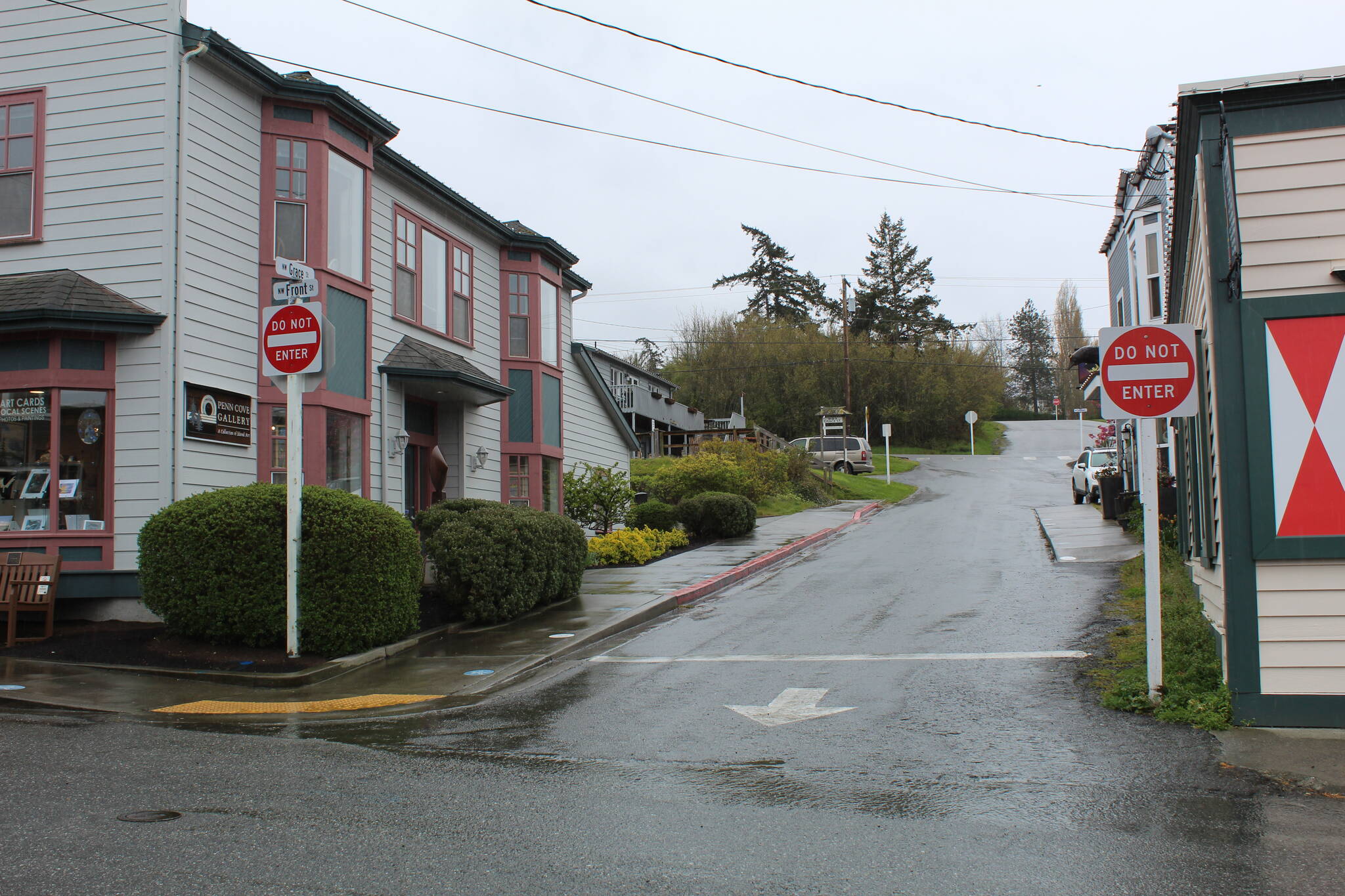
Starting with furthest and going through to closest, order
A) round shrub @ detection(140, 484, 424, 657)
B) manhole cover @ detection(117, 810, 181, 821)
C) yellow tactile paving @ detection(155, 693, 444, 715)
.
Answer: round shrub @ detection(140, 484, 424, 657) → yellow tactile paving @ detection(155, 693, 444, 715) → manhole cover @ detection(117, 810, 181, 821)

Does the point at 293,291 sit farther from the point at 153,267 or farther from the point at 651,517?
the point at 651,517

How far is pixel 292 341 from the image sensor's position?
1026 centimetres

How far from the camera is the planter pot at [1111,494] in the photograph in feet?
71.2

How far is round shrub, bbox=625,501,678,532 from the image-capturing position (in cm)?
2297

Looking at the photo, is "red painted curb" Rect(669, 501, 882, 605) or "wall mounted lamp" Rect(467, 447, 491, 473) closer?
"red painted curb" Rect(669, 501, 882, 605)

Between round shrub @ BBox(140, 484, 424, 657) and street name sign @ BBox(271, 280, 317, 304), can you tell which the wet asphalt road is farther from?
street name sign @ BBox(271, 280, 317, 304)

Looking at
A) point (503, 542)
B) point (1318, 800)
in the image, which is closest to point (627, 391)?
point (503, 542)

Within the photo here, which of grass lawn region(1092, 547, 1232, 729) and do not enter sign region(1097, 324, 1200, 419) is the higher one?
do not enter sign region(1097, 324, 1200, 419)

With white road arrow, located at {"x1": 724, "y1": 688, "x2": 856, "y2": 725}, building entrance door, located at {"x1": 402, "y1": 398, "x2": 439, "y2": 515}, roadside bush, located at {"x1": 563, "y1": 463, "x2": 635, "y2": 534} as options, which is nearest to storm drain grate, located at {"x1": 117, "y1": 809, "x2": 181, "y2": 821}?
white road arrow, located at {"x1": 724, "y1": 688, "x2": 856, "y2": 725}

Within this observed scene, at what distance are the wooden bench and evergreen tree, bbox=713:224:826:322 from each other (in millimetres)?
64762

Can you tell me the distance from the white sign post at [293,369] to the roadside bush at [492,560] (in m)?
2.48

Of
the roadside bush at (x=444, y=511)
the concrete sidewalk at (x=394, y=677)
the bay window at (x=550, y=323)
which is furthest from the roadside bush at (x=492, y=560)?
the bay window at (x=550, y=323)

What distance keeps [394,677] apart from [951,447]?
5728 centimetres

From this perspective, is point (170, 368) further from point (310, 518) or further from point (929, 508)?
point (929, 508)
